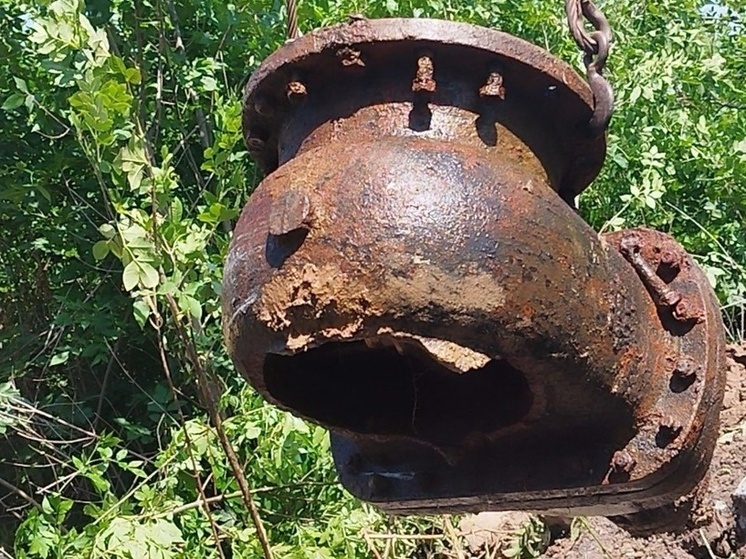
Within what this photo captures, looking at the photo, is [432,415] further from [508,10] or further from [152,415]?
[508,10]

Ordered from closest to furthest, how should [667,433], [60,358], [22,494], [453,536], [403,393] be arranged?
1. [667,433]
2. [403,393]
3. [453,536]
4. [22,494]
5. [60,358]

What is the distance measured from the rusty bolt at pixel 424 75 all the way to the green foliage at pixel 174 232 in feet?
4.66

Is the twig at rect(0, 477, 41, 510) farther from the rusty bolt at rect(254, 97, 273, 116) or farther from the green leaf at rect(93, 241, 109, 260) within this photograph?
the rusty bolt at rect(254, 97, 273, 116)

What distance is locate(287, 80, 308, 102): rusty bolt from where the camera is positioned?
46.4 inches

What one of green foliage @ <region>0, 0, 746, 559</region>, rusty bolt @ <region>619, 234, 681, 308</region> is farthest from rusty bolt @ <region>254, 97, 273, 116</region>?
green foliage @ <region>0, 0, 746, 559</region>

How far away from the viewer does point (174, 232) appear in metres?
2.56

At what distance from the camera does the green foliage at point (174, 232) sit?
2.80 meters

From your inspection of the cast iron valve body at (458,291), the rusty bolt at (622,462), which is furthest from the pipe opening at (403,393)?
the rusty bolt at (622,462)

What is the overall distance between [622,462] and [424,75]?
460 millimetres

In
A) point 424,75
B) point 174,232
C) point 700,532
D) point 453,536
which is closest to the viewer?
point 424,75

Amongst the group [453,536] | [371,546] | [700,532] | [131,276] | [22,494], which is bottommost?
[22,494]

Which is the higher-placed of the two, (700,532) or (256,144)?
(256,144)

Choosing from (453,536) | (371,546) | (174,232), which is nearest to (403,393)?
(174,232)

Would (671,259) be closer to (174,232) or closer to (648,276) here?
(648,276)
